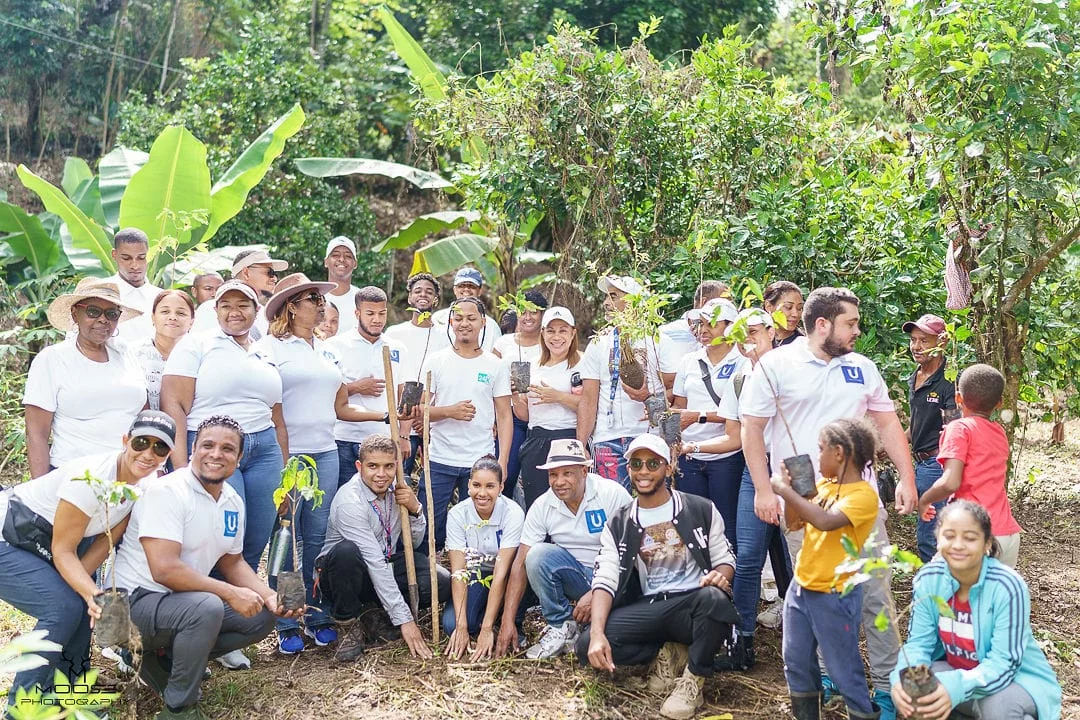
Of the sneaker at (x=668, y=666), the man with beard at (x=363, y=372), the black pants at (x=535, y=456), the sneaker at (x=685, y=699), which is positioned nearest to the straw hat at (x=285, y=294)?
the man with beard at (x=363, y=372)

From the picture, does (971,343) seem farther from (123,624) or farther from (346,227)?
(346,227)

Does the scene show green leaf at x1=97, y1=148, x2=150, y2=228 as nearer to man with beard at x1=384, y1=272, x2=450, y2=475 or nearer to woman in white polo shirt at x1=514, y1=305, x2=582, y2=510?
man with beard at x1=384, y1=272, x2=450, y2=475

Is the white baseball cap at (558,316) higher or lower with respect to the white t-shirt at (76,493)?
higher

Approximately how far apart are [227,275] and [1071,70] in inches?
314

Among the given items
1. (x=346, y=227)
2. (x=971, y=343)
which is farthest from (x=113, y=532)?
(x=346, y=227)

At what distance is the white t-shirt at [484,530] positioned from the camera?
5203mm

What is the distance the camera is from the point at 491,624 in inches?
198

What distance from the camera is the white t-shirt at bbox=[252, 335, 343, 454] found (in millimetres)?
5113

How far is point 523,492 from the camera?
230 inches

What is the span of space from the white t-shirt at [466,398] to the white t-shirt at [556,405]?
208 mm

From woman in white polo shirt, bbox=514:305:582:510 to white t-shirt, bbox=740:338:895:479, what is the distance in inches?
53.5

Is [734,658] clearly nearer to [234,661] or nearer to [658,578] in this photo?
[658,578]

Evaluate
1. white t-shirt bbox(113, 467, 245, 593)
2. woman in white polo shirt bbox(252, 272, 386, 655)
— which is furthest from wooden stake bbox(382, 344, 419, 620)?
white t-shirt bbox(113, 467, 245, 593)

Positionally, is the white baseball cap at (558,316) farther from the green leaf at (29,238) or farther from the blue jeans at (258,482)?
the green leaf at (29,238)
